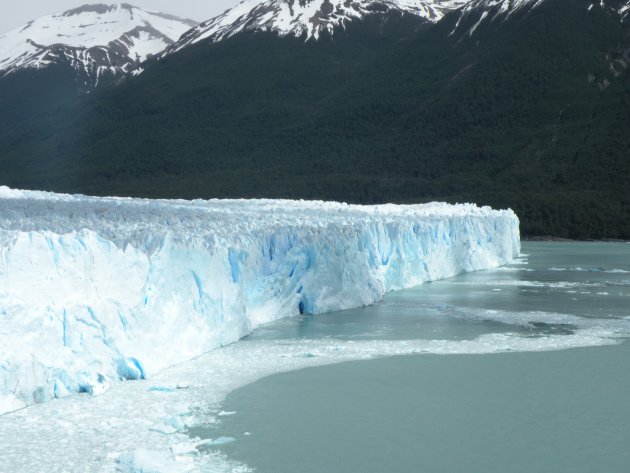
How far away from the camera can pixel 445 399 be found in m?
7.86

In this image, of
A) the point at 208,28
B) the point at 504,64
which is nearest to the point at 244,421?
the point at 504,64

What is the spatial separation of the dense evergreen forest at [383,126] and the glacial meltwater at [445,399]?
1180 inches

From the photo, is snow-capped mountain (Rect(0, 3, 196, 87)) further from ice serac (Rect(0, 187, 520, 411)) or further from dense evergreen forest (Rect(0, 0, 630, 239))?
ice serac (Rect(0, 187, 520, 411))

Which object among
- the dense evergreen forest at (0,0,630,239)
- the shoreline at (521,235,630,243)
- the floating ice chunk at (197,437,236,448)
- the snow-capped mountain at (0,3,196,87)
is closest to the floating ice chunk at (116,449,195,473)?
the floating ice chunk at (197,437,236,448)

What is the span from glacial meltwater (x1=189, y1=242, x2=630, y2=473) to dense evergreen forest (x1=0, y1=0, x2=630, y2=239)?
1180 inches

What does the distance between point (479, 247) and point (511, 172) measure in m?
26.8

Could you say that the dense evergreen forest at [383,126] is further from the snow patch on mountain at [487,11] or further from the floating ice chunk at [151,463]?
the floating ice chunk at [151,463]

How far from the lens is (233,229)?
37.0ft

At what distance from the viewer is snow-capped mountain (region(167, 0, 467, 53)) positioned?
89125 mm

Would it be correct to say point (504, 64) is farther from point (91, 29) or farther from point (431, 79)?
point (91, 29)

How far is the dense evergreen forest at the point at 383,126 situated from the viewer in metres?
45.7

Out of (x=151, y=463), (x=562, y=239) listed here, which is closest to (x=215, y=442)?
(x=151, y=463)

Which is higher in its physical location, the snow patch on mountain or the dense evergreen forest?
the snow patch on mountain

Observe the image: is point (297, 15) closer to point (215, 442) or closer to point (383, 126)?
point (383, 126)
